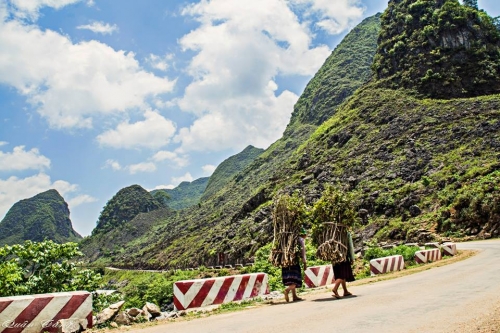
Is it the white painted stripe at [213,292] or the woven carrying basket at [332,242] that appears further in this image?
the white painted stripe at [213,292]

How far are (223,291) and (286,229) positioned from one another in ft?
7.96

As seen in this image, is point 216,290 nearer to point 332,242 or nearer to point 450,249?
point 332,242

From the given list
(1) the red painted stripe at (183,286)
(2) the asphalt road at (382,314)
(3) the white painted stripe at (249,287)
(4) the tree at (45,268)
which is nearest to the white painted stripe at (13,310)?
(2) the asphalt road at (382,314)

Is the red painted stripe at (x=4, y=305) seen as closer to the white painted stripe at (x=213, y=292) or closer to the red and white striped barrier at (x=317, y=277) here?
the white painted stripe at (x=213, y=292)

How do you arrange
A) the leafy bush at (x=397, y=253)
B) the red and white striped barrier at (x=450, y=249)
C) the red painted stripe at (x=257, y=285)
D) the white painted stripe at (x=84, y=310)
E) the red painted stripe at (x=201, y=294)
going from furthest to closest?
1. the red and white striped barrier at (x=450, y=249)
2. the leafy bush at (x=397, y=253)
3. the red painted stripe at (x=257, y=285)
4. the red painted stripe at (x=201, y=294)
5. the white painted stripe at (x=84, y=310)

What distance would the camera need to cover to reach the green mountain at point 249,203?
→ 57.0 meters

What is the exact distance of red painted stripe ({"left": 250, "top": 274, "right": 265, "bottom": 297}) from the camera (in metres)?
11.7

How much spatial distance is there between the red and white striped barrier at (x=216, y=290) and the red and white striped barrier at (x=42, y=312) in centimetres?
257

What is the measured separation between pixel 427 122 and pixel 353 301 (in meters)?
50.7

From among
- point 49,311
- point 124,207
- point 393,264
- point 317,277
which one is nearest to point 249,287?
point 317,277

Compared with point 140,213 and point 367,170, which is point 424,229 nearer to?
point 367,170

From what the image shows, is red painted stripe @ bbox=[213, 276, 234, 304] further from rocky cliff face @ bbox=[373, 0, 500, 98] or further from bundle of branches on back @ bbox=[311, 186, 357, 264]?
rocky cliff face @ bbox=[373, 0, 500, 98]

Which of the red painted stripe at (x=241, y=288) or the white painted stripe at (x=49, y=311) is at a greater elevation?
the white painted stripe at (x=49, y=311)

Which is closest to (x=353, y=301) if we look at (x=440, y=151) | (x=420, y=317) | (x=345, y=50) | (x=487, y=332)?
(x=420, y=317)
